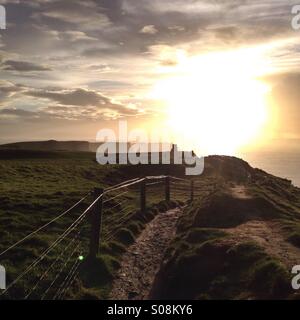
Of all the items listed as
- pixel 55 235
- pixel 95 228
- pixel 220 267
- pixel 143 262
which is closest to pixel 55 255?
pixel 95 228

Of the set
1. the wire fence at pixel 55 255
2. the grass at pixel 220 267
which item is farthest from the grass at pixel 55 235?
the grass at pixel 220 267

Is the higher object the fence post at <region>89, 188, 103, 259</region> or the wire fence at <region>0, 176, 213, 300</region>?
the fence post at <region>89, 188, 103, 259</region>

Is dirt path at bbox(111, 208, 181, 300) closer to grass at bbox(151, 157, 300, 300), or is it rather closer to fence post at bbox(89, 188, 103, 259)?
grass at bbox(151, 157, 300, 300)

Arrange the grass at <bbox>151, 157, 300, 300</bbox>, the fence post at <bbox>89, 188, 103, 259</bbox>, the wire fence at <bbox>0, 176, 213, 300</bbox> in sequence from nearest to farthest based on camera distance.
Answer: the grass at <bbox>151, 157, 300, 300</bbox> < the wire fence at <bbox>0, 176, 213, 300</bbox> < the fence post at <bbox>89, 188, 103, 259</bbox>

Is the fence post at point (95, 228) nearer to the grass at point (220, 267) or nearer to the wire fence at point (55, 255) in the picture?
the wire fence at point (55, 255)

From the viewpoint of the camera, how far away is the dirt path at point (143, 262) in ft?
40.5

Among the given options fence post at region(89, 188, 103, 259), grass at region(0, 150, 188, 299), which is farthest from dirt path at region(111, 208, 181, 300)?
fence post at region(89, 188, 103, 259)

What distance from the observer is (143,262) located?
1486 cm

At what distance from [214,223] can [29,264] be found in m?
8.47

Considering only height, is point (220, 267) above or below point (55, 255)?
above

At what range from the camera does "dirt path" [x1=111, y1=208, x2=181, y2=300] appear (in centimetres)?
1236

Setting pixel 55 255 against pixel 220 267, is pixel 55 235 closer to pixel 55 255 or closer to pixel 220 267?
pixel 55 255

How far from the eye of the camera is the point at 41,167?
43.8 metres
